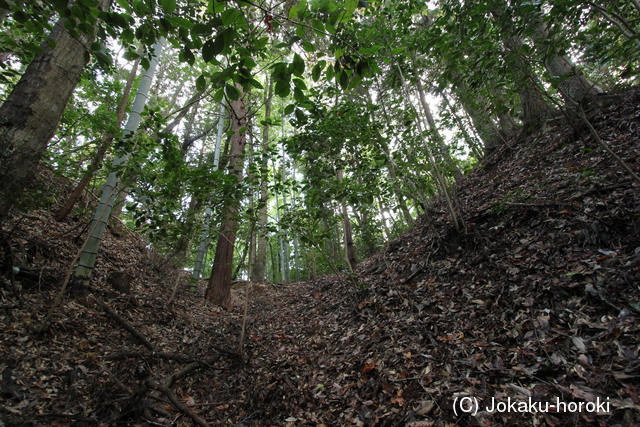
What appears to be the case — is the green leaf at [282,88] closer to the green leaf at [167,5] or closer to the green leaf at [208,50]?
the green leaf at [208,50]

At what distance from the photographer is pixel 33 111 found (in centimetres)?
231

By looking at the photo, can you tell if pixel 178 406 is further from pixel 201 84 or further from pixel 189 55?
pixel 189 55

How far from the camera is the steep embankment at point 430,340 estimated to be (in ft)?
5.75

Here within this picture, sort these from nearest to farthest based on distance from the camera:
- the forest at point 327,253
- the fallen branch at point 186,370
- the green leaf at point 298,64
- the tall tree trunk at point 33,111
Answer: the green leaf at point 298,64 < the forest at point 327,253 < the tall tree trunk at point 33,111 < the fallen branch at point 186,370

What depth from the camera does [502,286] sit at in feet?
8.54

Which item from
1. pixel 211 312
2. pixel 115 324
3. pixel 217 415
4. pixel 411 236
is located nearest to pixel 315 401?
pixel 217 415

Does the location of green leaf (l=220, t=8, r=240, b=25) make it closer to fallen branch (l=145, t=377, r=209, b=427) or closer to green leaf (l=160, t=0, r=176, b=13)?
green leaf (l=160, t=0, r=176, b=13)

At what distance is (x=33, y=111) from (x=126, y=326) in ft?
7.35

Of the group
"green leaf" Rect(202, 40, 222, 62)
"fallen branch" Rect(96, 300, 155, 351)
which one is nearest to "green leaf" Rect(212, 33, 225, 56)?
"green leaf" Rect(202, 40, 222, 62)

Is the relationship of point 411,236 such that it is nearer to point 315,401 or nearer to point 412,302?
point 412,302

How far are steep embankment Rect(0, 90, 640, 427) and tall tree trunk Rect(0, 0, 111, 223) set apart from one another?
865mm

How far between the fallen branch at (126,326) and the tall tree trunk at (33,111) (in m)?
1.34
